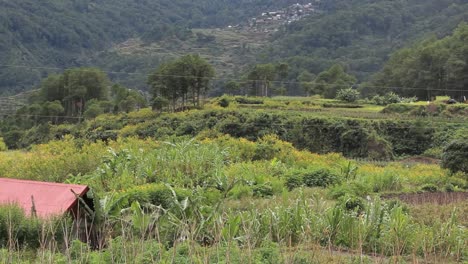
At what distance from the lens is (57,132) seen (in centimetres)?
4028

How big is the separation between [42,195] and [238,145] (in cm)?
1311

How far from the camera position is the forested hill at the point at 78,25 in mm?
95425

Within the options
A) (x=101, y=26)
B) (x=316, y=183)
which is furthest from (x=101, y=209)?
(x=101, y=26)

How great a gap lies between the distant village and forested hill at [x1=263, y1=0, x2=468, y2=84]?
1923 cm

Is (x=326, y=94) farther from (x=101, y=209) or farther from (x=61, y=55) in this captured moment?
(x=61, y=55)

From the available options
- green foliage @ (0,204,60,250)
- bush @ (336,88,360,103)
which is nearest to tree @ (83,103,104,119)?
bush @ (336,88,360,103)

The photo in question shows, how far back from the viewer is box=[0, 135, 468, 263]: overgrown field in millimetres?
6281

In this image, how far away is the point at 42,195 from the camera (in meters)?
8.43

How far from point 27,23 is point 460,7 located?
84.7m

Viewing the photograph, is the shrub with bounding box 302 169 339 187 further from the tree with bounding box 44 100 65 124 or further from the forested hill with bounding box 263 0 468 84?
the forested hill with bounding box 263 0 468 84

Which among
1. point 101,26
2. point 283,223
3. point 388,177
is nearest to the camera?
point 283,223

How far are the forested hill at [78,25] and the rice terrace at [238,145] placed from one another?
592mm

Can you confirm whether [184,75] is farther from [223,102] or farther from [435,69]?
[435,69]

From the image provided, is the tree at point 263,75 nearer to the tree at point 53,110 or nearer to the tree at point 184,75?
the tree at point 184,75
